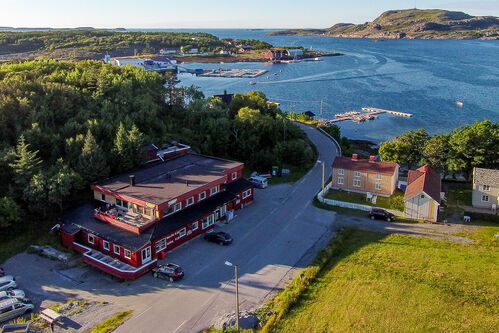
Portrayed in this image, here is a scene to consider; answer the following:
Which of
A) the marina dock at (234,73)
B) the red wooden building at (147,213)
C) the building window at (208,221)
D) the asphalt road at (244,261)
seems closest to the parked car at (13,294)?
the red wooden building at (147,213)

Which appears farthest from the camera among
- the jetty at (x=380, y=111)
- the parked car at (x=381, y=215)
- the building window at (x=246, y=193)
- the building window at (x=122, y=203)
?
the jetty at (x=380, y=111)

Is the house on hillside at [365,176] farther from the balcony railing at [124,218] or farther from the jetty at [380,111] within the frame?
the jetty at [380,111]

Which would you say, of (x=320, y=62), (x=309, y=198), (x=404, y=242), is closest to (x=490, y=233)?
(x=404, y=242)

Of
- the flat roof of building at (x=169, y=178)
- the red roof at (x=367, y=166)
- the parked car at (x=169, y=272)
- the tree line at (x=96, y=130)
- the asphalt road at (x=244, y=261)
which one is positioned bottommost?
the asphalt road at (x=244, y=261)

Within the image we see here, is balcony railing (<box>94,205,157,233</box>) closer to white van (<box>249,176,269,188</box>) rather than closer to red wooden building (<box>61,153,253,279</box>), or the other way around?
red wooden building (<box>61,153,253,279</box>)

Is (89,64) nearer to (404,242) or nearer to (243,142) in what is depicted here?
(243,142)

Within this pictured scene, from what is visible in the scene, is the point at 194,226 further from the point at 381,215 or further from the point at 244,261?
the point at 381,215
